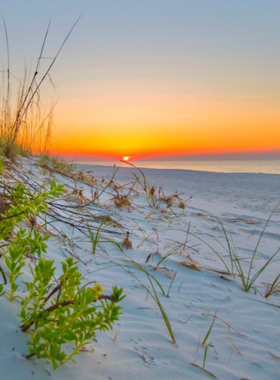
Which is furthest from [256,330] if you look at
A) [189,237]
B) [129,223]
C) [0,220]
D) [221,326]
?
[129,223]

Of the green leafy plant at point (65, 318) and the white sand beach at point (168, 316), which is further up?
the green leafy plant at point (65, 318)

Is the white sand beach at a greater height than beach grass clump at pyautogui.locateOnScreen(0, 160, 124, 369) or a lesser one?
lesser

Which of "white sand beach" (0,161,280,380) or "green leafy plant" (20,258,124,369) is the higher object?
"green leafy plant" (20,258,124,369)

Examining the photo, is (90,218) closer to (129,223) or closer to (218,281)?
(129,223)

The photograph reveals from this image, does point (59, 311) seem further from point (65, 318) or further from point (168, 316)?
point (168, 316)

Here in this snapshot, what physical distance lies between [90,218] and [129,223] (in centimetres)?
Answer: 53

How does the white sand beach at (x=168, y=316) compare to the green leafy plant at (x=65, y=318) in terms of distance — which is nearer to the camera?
the green leafy plant at (x=65, y=318)

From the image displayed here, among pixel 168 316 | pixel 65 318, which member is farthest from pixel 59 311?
pixel 168 316

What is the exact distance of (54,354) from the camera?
0.69 metres

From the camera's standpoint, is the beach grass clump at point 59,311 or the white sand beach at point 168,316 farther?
the white sand beach at point 168,316

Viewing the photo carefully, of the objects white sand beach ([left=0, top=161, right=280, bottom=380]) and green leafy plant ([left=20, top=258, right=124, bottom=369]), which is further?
white sand beach ([left=0, top=161, right=280, bottom=380])

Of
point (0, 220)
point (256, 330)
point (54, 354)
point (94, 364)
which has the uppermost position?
point (0, 220)

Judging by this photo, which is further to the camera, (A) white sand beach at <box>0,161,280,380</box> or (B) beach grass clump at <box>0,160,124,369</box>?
(A) white sand beach at <box>0,161,280,380</box>

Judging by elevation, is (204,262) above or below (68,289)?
below
